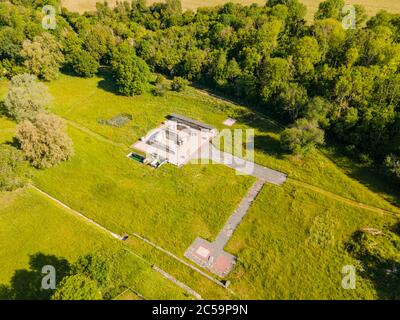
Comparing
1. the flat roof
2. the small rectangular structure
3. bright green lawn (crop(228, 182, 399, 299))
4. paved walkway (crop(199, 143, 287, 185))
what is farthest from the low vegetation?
the flat roof

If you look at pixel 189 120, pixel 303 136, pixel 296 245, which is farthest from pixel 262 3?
pixel 296 245

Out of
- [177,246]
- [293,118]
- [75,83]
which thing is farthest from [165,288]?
[75,83]

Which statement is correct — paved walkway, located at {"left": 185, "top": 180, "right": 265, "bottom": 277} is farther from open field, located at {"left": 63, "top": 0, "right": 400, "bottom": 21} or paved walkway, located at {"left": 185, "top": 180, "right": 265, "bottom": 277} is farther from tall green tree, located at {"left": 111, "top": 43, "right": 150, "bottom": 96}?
open field, located at {"left": 63, "top": 0, "right": 400, "bottom": 21}

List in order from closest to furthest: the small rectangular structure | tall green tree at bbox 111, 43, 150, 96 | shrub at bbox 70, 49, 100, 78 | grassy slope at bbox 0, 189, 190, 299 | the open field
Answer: grassy slope at bbox 0, 189, 190, 299, the small rectangular structure, tall green tree at bbox 111, 43, 150, 96, shrub at bbox 70, 49, 100, 78, the open field

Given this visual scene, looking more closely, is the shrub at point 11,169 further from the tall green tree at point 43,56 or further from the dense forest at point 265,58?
the tall green tree at point 43,56

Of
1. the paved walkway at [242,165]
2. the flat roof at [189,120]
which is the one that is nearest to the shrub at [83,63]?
the flat roof at [189,120]
